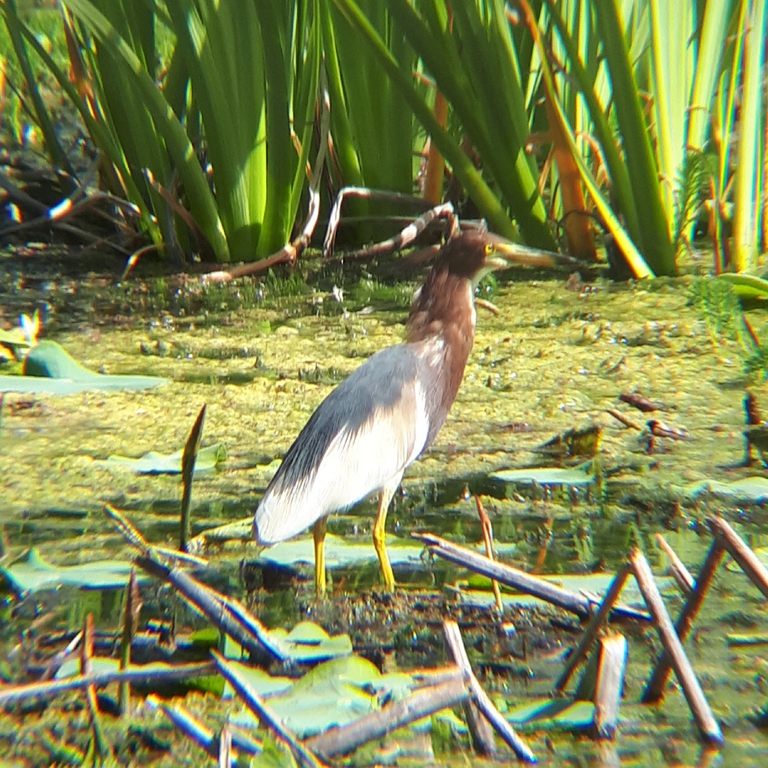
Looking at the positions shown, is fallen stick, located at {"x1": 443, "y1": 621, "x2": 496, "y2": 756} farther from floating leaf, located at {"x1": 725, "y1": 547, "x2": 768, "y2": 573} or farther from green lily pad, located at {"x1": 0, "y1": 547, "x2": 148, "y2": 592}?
green lily pad, located at {"x1": 0, "y1": 547, "x2": 148, "y2": 592}

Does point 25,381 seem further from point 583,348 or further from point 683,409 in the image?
point 583,348

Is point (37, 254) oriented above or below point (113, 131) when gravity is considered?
below

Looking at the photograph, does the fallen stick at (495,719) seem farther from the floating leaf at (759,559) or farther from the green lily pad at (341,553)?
the green lily pad at (341,553)

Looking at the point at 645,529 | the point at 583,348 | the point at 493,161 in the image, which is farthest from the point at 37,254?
the point at 645,529

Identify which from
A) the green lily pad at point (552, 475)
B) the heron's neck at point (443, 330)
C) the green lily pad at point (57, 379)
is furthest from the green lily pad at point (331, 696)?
the heron's neck at point (443, 330)

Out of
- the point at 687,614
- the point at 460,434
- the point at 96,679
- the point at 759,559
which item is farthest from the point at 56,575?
the point at 460,434

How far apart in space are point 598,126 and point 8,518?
6.90ft

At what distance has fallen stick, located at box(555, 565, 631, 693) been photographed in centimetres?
138

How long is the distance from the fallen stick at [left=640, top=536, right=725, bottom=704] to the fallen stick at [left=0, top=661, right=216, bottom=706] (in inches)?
22.7

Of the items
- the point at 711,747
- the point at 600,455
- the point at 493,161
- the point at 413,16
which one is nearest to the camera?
the point at 711,747

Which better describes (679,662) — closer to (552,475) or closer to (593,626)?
(593,626)

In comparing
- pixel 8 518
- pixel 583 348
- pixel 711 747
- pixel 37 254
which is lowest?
pixel 711 747

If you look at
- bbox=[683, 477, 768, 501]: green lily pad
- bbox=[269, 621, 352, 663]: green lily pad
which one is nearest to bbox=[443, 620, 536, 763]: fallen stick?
bbox=[269, 621, 352, 663]: green lily pad

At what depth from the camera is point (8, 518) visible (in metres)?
2.32
